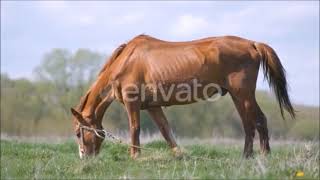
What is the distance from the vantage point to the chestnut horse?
33.6ft

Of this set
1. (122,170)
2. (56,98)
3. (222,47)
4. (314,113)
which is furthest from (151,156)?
(56,98)

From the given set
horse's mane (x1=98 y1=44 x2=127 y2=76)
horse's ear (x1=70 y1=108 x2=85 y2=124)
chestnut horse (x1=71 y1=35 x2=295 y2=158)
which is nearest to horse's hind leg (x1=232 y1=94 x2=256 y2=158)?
chestnut horse (x1=71 y1=35 x2=295 y2=158)

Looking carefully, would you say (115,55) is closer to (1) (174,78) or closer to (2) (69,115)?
(1) (174,78)

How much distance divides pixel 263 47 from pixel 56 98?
42933 millimetres

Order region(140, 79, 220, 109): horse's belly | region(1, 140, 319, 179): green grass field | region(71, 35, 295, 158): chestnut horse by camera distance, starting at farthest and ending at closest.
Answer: region(140, 79, 220, 109): horse's belly → region(71, 35, 295, 158): chestnut horse → region(1, 140, 319, 179): green grass field

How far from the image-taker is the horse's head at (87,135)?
36.0 ft

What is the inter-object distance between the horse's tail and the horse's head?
11.0ft

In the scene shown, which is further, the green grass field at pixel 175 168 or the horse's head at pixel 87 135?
the horse's head at pixel 87 135

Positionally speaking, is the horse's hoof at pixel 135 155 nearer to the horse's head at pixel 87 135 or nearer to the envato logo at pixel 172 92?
the horse's head at pixel 87 135

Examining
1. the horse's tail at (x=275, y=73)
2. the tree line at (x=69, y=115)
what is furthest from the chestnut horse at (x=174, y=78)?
the tree line at (x=69, y=115)

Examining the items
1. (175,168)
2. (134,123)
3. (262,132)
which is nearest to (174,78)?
(134,123)

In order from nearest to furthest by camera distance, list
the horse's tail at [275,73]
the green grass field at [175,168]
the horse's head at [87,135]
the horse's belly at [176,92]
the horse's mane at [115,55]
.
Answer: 1. the green grass field at [175,168]
2. the horse's tail at [275,73]
3. the horse's belly at [176,92]
4. the horse's head at [87,135]
5. the horse's mane at [115,55]

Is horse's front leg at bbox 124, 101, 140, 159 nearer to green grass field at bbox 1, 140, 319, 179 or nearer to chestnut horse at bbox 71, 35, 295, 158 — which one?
chestnut horse at bbox 71, 35, 295, 158

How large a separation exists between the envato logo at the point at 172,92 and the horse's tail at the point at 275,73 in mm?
956
